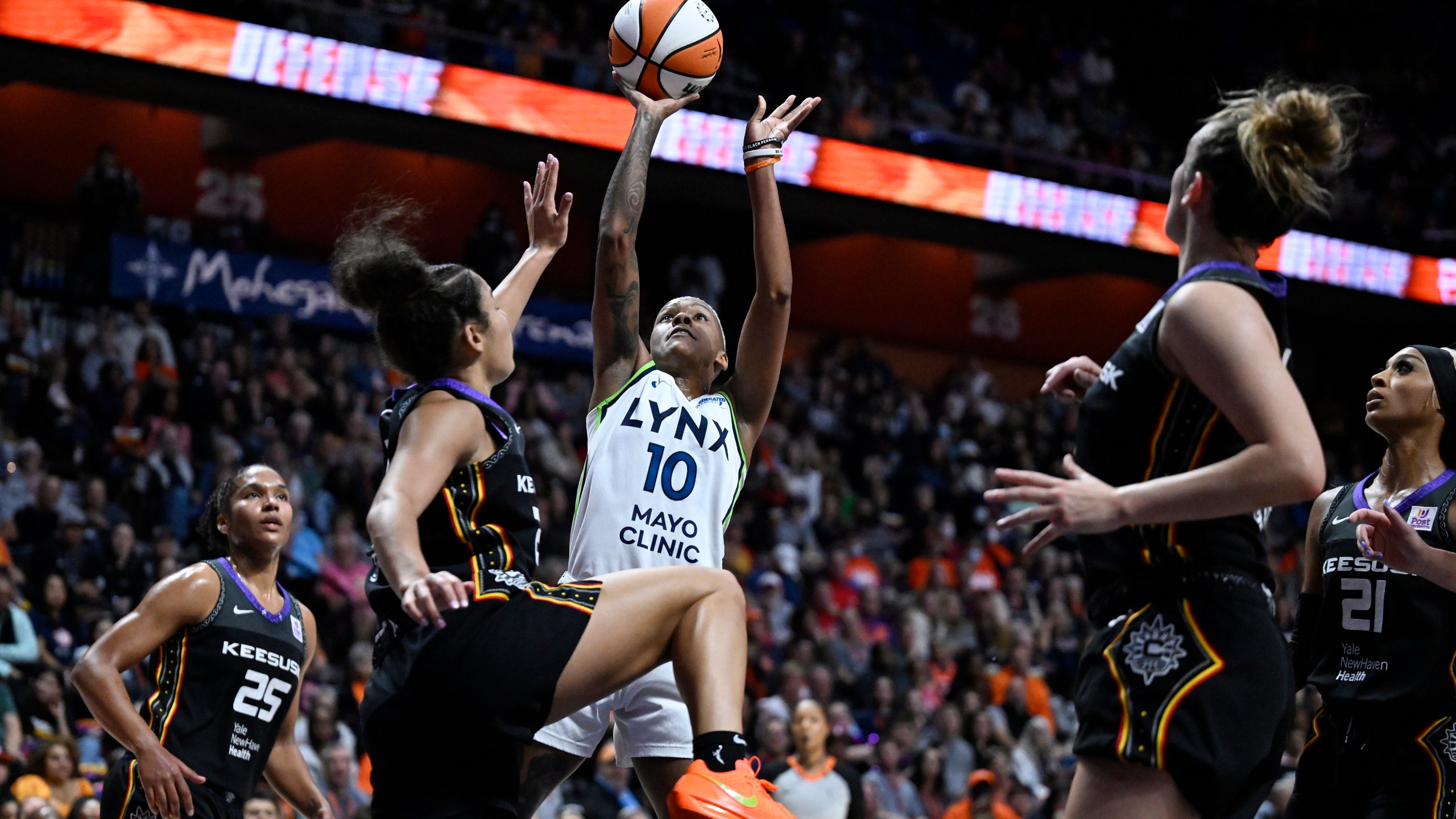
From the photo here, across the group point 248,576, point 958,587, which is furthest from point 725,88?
point 248,576

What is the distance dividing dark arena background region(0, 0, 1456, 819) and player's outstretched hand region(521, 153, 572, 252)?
4210 millimetres

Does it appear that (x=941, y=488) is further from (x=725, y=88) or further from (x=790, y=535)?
(x=725, y=88)

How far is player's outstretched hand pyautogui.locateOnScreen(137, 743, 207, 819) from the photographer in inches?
188

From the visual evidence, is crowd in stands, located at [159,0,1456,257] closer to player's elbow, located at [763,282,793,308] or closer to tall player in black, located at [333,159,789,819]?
player's elbow, located at [763,282,793,308]

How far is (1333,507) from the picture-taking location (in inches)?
186

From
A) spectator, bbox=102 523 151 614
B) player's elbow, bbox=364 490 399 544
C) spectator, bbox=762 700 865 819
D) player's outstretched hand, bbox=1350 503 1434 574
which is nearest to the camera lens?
player's elbow, bbox=364 490 399 544

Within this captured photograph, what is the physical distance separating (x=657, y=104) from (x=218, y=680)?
2.51m

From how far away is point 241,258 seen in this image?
15.0m

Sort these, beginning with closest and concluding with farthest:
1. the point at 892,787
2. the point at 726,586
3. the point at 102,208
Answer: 1. the point at 726,586
2. the point at 892,787
3. the point at 102,208

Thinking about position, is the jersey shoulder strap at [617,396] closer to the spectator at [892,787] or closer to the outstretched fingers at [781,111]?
the outstretched fingers at [781,111]

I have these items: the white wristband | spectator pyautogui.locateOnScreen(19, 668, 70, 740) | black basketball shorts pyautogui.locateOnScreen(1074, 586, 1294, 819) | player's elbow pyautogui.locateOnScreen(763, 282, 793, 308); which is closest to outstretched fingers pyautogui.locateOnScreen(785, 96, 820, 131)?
the white wristband

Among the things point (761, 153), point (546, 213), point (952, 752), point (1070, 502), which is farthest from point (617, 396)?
point (952, 752)

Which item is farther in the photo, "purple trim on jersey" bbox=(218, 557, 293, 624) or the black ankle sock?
"purple trim on jersey" bbox=(218, 557, 293, 624)

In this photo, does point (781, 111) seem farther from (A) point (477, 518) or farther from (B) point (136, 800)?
(B) point (136, 800)
